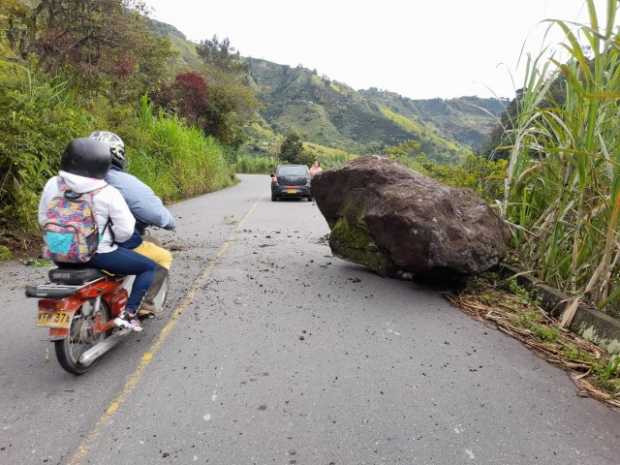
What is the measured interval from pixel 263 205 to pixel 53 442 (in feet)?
49.7

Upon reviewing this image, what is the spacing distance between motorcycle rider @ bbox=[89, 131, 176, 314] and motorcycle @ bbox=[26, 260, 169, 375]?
0.93 feet

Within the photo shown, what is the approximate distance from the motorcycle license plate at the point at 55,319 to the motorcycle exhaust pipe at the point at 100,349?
0.40 m

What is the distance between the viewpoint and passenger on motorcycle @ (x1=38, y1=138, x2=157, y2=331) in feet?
11.2

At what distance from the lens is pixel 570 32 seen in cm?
429

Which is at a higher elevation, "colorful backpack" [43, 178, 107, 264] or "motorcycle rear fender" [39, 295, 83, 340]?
"colorful backpack" [43, 178, 107, 264]

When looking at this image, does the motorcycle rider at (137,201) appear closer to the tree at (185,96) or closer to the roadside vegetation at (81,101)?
the roadside vegetation at (81,101)

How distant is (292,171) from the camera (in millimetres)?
20906

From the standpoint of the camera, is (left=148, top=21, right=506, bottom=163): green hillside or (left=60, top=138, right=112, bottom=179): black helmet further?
(left=148, top=21, right=506, bottom=163): green hillside

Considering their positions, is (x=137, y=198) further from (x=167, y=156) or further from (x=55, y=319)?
(x=167, y=156)

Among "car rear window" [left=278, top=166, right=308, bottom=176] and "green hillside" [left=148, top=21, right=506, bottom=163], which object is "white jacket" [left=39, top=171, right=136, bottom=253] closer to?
"car rear window" [left=278, top=166, right=308, bottom=176]

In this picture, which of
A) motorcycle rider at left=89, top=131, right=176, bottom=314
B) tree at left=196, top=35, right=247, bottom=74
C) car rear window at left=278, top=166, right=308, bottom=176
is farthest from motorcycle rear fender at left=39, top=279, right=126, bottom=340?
tree at left=196, top=35, right=247, bottom=74

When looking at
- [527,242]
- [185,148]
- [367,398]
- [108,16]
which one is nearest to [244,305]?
[367,398]

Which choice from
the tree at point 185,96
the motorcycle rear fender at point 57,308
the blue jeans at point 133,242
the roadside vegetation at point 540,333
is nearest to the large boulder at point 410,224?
the roadside vegetation at point 540,333

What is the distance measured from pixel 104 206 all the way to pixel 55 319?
873 mm
